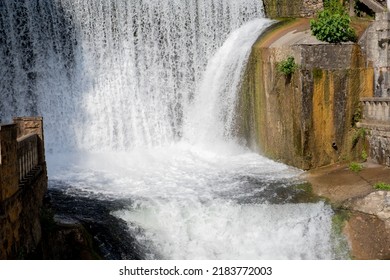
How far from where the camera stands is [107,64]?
18844mm

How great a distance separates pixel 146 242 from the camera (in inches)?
422

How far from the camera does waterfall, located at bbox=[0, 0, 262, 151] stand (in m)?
18.0

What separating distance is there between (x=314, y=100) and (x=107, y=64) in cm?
739

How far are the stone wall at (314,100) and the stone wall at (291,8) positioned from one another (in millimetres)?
4668

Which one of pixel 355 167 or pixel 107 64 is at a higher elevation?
pixel 107 64

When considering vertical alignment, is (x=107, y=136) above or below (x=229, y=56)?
below

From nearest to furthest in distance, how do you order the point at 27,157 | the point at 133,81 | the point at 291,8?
1. the point at 27,157
2. the point at 133,81
3. the point at 291,8

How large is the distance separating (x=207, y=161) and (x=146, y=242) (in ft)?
20.4

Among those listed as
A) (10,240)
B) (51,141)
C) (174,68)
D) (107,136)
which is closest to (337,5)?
(174,68)

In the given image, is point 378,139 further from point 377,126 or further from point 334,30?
point 334,30

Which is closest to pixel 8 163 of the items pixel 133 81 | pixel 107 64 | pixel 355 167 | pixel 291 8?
pixel 355 167

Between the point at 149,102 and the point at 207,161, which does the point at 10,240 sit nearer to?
the point at 207,161

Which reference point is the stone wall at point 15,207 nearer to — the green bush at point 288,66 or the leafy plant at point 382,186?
the leafy plant at point 382,186

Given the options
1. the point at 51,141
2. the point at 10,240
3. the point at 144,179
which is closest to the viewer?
the point at 10,240
